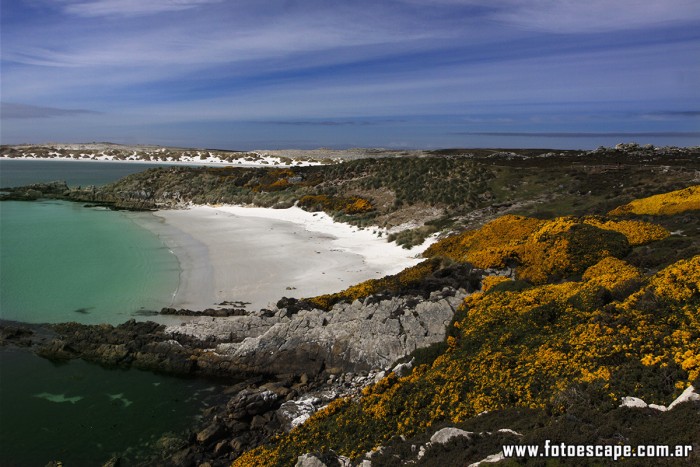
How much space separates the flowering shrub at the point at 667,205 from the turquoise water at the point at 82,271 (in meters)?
24.1

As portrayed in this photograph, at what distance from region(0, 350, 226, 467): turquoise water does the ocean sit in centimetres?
3

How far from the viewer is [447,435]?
7.67 meters

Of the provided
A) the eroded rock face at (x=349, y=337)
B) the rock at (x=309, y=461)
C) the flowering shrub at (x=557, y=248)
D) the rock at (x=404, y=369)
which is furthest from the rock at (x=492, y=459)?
the flowering shrub at (x=557, y=248)

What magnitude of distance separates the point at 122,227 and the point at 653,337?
130 feet

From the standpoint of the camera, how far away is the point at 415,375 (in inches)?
448

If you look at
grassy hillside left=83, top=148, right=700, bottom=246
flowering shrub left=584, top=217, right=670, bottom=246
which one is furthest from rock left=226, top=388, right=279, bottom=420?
grassy hillside left=83, top=148, right=700, bottom=246

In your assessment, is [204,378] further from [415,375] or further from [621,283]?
[621,283]

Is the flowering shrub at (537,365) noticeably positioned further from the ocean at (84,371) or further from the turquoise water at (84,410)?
the ocean at (84,371)

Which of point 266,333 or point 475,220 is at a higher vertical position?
point 475,220

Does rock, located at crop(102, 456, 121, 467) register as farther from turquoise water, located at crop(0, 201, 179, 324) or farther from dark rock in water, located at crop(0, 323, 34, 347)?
turquoise water, located at crop(0, 201, 179, 324)

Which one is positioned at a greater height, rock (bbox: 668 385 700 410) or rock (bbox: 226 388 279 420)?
rock (bbox: 668 385 700 410)

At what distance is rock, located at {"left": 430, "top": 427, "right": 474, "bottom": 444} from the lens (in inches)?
296

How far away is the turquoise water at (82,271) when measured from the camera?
19781mm

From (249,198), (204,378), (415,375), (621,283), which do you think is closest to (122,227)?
(249,198)
